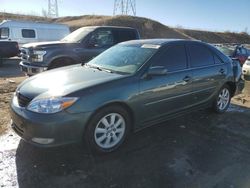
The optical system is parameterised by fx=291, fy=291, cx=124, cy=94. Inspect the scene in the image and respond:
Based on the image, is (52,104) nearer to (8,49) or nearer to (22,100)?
(22,100)

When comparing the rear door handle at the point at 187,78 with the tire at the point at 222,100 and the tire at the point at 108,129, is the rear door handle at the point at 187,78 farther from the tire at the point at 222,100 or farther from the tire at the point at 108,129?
the tire at the point at 108,129

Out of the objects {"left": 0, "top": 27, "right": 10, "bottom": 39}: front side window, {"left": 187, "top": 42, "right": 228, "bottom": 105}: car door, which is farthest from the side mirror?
{"left": 0, "top": 27, "right": 10, "bottom": 39}: front side window

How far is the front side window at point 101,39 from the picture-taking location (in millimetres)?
9141

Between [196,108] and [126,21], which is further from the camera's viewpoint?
[126,21]

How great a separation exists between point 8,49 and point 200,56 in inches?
446

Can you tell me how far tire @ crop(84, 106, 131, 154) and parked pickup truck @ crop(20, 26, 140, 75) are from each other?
15.0 ft

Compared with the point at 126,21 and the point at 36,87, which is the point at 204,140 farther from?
the point at 126,21

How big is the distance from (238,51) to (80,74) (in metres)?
14.2

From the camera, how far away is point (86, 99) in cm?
375

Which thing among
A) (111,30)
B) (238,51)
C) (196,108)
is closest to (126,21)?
(238,51)

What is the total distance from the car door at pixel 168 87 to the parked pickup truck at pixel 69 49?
13.5 feet

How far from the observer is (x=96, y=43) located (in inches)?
363

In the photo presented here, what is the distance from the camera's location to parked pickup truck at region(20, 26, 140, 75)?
8188 mm

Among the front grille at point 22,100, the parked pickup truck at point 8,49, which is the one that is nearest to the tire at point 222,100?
the front grille at point 22,100
